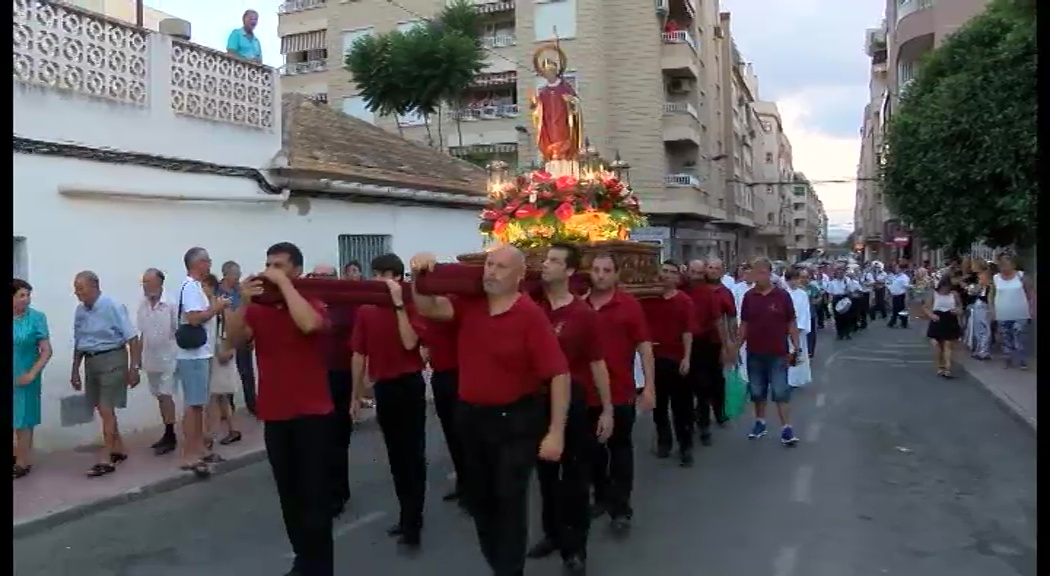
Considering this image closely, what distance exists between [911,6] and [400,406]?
11.2 ft

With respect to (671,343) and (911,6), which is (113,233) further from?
(911,6)

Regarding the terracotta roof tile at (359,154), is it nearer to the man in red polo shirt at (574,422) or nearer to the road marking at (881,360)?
the man in red polo shirt at (574,422)

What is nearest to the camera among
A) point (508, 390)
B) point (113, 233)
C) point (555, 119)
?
point (508, 390)

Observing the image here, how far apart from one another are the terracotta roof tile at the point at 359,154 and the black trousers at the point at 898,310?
1021 cm

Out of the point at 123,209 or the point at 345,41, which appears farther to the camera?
the point at 345,41

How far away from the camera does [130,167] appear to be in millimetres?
4328

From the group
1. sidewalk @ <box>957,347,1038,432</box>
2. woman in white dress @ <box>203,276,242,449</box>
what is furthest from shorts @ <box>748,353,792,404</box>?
woman in white dress @ <box>203,276,242,449</box>

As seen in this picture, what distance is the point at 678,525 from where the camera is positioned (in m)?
5.61

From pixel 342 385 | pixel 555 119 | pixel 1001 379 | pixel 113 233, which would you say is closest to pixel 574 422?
pixel 342 385

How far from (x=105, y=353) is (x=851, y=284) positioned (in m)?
16.7

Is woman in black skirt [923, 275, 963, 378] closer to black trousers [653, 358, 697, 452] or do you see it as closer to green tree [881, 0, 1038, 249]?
green tree [881, 0, 1038, 249]

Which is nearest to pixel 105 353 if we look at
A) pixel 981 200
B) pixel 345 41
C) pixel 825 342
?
pixel 345 41

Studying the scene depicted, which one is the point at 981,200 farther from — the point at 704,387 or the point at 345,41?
the point at 345,41

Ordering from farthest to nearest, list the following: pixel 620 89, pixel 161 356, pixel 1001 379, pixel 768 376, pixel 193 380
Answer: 1. pixel 620 89
2. pixel 1001 379
3. pixel 768 376
4. pixel 193 380
5. pixel 161 356
